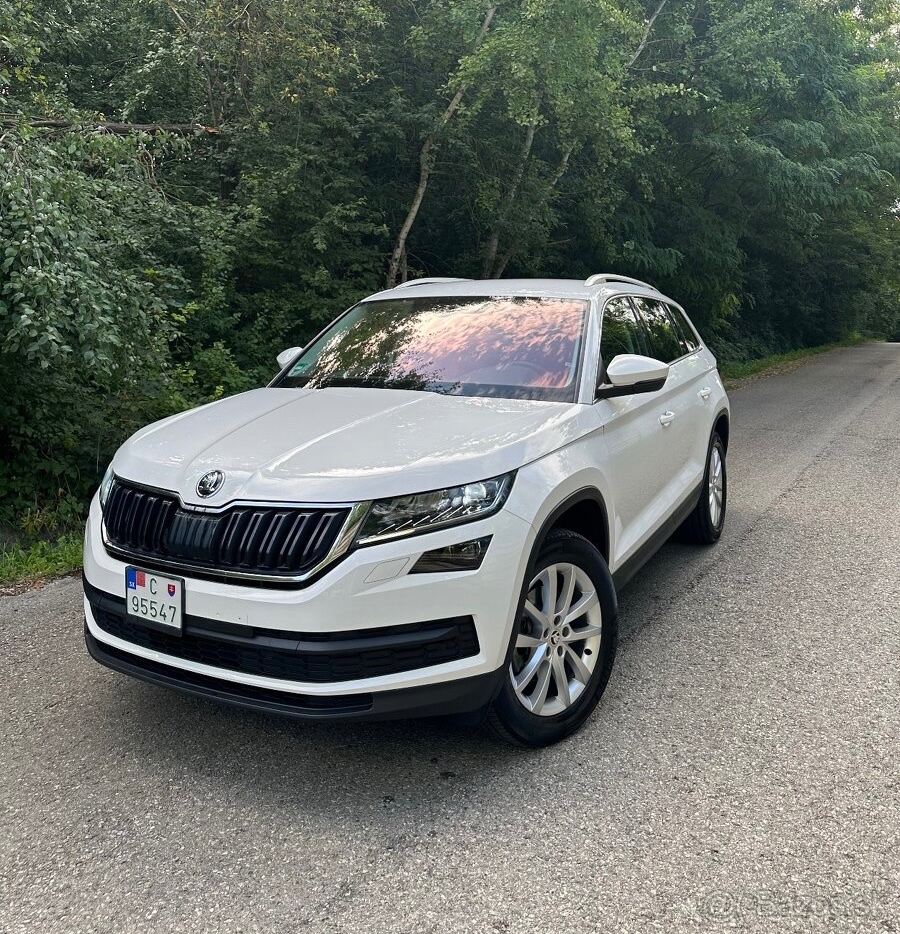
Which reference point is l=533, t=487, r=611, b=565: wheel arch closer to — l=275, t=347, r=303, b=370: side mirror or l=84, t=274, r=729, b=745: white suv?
l=84, t=274, r=729, b=745: white suv

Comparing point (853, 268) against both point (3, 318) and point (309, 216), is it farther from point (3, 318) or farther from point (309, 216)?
point (3, 318)

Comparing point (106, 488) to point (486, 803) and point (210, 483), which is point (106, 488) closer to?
point (210, 483)

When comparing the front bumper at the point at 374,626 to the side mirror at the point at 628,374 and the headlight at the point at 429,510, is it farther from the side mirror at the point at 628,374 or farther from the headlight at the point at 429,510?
the side mirror at the point at 628,374

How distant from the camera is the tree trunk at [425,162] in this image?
1038cm

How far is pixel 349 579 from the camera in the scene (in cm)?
257

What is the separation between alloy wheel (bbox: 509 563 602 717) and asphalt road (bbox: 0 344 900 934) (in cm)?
21

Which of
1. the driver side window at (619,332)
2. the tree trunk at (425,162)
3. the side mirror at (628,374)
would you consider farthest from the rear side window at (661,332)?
the tree trunk at (425,162)

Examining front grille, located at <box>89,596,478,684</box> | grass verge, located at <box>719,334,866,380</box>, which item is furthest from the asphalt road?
grass verge, located at <box>719,334,866,380</box>

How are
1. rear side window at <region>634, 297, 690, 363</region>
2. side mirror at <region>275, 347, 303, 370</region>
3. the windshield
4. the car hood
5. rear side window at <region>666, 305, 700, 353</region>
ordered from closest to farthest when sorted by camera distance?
the car hood < the windshield < side mirror at <region>275, 347, 303, 370</region> < rear side window at <region>634, 297, 690, 363</region> < rear side window at <region>666, 305, 700, 353</region>

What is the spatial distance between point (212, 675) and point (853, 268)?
104 ft

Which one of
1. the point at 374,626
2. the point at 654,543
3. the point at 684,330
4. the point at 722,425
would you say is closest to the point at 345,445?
the point at 374,626

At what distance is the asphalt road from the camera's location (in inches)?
91.7

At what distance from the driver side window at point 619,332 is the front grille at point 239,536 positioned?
1656mm

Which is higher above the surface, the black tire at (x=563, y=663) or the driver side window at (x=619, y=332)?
the driver side window at (x=619, y=332)
